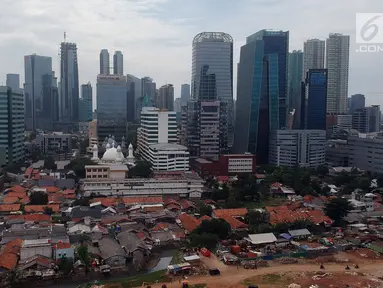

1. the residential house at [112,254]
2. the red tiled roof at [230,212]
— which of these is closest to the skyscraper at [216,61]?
the red tiled roof at [230,212]

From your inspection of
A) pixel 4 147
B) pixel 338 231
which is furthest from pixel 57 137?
pixel 338 231

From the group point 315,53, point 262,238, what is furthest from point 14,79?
point 262,238

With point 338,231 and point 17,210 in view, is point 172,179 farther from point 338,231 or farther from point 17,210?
point 338,231

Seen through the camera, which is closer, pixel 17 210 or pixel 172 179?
pixel 17 210

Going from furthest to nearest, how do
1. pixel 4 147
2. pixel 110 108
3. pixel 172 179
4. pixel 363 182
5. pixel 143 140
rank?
pixel 110 108, pixel 143 140, pixel 4 147, pixel 363 182, pixel 172 179

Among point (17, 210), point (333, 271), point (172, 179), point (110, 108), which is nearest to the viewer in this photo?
point (333, 271)
